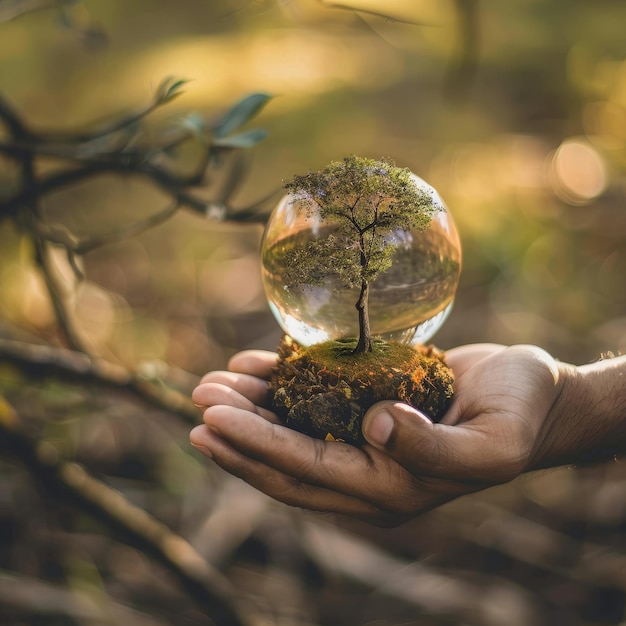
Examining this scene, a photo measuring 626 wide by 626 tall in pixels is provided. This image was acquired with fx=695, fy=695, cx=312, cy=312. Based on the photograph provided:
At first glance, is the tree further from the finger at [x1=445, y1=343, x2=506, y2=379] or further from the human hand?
the finger at [x1=445, y1=343, x2=506, y2=379]

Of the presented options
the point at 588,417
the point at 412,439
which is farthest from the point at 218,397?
the point at 588,417

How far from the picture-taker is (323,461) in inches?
52.4

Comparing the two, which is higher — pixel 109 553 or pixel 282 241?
pixel 282 241

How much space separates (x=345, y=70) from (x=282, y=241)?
2623 millimetres

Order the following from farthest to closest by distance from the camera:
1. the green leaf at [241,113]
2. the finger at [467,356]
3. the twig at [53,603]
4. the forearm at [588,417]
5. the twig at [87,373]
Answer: the twig at [53,603], the twig at [87,373], the finger at [467,356], the forearm at [588,417], the green leaf at [241,113]

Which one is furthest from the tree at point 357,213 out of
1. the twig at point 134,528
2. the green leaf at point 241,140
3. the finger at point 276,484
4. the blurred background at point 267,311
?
the twig at point 134,528

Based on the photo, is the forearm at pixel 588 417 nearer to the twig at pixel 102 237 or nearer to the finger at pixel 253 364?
the finger at pixel 253 364

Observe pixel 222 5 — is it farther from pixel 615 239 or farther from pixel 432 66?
pixel 615 239

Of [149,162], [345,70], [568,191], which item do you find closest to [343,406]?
[149,162]

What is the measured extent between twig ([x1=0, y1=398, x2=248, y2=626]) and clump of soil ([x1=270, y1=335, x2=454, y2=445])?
3.40 ft

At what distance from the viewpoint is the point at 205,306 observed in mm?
4270

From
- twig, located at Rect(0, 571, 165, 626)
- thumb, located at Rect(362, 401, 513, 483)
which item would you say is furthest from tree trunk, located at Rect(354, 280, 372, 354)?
twig, located at Rect(0, 571, 165, 626)

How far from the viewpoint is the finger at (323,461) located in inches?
50.4

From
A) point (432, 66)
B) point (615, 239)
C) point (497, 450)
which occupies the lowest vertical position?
point (615, 239)
